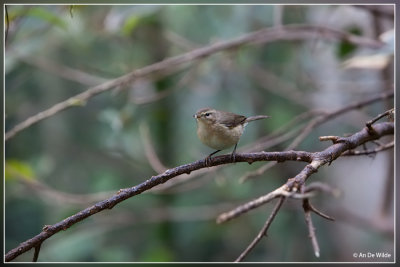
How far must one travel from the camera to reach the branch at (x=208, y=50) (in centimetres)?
162

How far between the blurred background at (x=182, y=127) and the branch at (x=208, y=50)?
11 cm

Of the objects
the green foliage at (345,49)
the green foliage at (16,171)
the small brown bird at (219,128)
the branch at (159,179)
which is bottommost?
the branch at (159,179)

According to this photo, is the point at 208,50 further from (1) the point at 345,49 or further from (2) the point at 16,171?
(2) the point at 16,171

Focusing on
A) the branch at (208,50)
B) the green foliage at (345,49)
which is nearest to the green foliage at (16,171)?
the branch at (208,50)

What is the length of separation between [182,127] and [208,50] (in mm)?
687

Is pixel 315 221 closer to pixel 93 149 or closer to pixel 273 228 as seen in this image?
pixel 273 228

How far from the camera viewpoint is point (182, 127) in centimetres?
241

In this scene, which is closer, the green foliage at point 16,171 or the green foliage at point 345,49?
the green foliage at point 16,171

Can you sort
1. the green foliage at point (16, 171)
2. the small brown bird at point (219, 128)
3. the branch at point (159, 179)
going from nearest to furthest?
the branch at point (159, 179) → the small brown bird at point (219, 128) → the green foliage at point (16, 171)

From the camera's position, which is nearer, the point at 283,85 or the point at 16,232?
the point at 16,232

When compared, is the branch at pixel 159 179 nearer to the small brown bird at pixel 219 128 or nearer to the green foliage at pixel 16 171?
the small brown bird at pixel 219 128

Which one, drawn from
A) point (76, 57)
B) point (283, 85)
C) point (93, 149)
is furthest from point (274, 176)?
point (76, 57)

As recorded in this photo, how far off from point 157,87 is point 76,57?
0.47 metres

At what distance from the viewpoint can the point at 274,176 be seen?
2.41m
